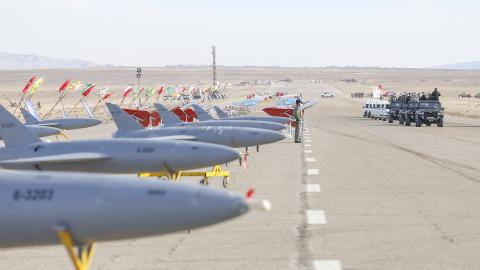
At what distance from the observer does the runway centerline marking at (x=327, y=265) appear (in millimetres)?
11488

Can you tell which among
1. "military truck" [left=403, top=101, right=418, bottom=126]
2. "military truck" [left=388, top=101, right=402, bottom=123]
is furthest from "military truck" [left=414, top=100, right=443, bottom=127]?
"military truck" [left=388, top=101, right=402, bottom=123]

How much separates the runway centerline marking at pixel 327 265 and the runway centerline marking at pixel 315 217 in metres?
3.60

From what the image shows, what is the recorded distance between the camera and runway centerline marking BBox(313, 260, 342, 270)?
11488mm

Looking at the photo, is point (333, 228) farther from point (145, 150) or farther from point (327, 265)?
point (145, 150)

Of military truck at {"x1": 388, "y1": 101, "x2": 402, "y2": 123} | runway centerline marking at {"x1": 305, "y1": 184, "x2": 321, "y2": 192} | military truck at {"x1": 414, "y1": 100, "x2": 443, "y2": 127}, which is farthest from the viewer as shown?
military truck at {"x1": 388, "y1": 101, "x2": 402, "y2": 123}

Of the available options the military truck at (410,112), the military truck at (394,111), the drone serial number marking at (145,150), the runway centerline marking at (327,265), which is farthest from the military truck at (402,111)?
the runway centerline marking at (327,265)

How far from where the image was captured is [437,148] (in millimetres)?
35938

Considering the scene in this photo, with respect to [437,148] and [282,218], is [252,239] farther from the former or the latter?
[437,148]

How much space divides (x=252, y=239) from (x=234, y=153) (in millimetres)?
5149

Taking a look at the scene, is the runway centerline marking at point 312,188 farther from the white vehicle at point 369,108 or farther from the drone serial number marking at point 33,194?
the white vehicle at point 369,108

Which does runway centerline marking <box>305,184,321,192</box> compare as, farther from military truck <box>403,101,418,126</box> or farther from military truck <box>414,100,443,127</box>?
military truck <box>403,101,418,126</box>

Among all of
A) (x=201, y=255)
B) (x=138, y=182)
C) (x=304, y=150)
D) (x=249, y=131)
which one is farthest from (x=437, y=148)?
(x=138, y=182)

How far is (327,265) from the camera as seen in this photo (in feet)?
38.3

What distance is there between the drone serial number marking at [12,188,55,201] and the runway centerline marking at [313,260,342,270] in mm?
4699
